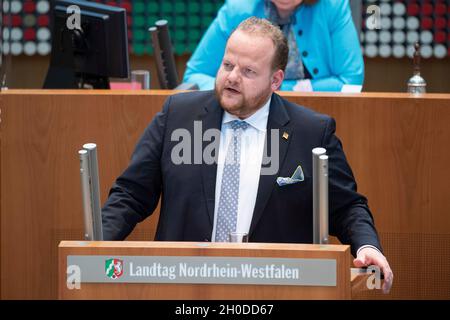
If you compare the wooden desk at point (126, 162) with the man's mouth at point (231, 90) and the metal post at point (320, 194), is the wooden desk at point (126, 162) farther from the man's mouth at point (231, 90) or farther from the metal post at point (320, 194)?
the metal post at point (320, 194)

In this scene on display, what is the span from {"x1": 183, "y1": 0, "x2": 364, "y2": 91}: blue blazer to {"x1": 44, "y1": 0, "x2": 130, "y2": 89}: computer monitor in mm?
431

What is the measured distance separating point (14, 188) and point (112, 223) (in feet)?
4.61

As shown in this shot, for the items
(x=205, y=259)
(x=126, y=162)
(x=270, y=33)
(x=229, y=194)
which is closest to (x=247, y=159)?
(x=229, y=194)

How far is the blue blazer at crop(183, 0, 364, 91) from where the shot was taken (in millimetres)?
5125

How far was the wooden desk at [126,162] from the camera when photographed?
14.4ft

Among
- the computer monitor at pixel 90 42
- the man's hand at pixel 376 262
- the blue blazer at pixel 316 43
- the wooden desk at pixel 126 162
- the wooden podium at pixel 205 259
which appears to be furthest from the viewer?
the blue blazer at pixel 316 43

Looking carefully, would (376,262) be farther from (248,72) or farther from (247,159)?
(248,72)

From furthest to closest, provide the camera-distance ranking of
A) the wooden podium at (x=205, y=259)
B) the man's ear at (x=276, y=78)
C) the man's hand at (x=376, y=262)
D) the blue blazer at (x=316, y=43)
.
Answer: the blue blazer at (x=316, y=43) < the man's ear at (x=276, y=78) < the man's hand at (x=376, y=262) < the wooden podium at (x=205, y=259)

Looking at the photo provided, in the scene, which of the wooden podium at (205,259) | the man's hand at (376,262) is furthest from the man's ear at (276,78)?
the wooden podium at (205,259)

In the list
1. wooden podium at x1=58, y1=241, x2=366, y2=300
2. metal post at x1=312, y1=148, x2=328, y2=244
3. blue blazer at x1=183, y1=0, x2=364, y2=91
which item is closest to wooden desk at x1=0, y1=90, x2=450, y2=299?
blue blazer at x1=183, y1=0, x2=364, y2=91

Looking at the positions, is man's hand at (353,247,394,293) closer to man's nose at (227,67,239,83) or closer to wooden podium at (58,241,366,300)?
wooden podium at (58,241,366,300)

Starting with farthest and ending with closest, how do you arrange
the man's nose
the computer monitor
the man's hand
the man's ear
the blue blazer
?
the blue blazer < the computer monitor < the man's ear < the man's nose < the man's hand

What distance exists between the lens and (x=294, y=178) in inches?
133

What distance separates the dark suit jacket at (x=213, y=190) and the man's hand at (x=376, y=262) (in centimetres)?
30
